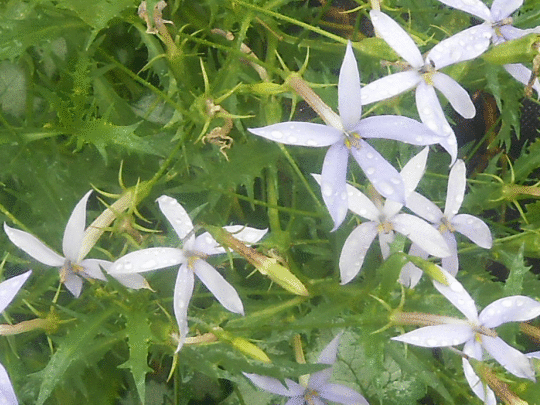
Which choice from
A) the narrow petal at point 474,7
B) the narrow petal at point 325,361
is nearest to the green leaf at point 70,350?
the narrow petal at point 325,361

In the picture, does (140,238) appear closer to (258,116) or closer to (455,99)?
(258,116)

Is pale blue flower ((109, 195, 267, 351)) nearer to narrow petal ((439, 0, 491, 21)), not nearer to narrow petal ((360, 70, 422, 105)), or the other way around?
narrow petal ((360, 70, 422, 105))

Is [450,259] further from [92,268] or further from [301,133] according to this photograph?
[92,268]

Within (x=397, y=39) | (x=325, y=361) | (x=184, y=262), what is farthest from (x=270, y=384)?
(x=397, y=39)

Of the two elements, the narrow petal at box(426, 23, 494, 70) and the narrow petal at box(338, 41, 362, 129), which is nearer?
the narrow petal at box(338, 41, 362, 129)

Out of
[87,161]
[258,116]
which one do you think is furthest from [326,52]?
[87,161]

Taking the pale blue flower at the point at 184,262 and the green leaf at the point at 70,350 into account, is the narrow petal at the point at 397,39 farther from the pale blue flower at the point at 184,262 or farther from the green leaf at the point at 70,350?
the green leaf at the point at 70,350

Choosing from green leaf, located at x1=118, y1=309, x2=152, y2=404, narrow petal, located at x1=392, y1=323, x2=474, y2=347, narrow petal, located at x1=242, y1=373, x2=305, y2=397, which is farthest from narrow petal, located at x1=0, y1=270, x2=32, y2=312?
narrow petal, located at x1=392, y1=323, x2=474, y2=347
